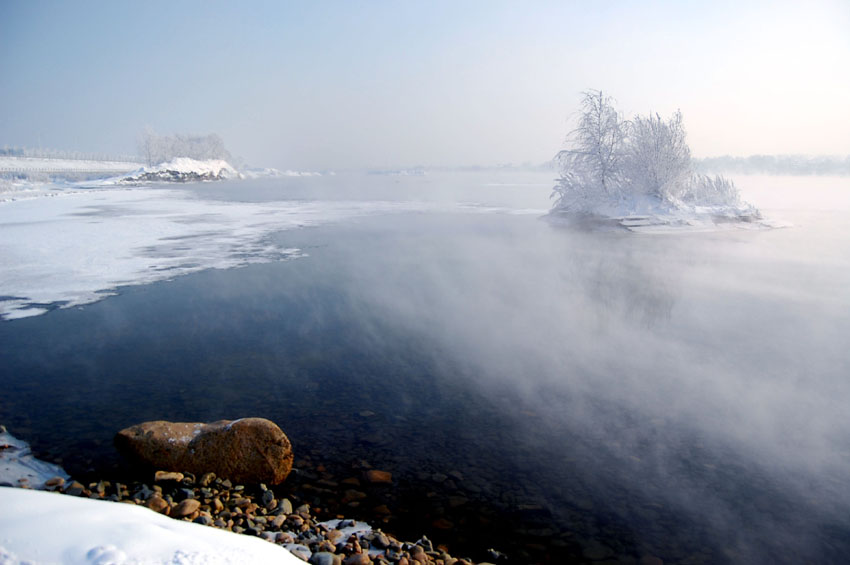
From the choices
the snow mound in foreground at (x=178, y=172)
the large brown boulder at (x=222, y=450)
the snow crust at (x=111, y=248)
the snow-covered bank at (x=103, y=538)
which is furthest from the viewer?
the snow mound in foreground at (x=178, y=172)

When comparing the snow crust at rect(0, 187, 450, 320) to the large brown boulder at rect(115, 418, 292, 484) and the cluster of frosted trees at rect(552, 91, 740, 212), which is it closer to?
the large brown boulder at rect(115, 418, 292, 484)

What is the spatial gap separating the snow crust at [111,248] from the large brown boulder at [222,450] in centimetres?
814


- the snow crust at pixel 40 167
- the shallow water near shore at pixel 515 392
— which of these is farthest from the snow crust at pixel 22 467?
the snow crust at pixel 40 167

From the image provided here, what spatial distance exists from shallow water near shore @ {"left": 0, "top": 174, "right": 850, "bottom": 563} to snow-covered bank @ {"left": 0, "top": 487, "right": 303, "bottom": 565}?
1.91 meters

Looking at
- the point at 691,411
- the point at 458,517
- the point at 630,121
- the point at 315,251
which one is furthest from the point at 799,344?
the point at 630,121

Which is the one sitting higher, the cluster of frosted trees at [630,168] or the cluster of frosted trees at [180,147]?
the cluster of frosted trees at [180,147]

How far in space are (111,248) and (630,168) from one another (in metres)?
31.9

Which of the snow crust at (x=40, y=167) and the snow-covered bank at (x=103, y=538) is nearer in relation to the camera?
the snow-covered bank at (x=103, y=538)

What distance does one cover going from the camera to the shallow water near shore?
5.35m

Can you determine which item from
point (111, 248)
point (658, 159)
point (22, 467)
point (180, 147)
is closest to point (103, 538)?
point (22, 467)

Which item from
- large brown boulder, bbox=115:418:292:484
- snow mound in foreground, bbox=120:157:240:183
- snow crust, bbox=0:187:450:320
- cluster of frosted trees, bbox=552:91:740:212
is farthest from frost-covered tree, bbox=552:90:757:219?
snow mound in foreground, bbox=120:157:240:183

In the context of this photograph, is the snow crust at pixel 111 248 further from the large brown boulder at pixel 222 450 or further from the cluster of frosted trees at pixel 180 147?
the cluster of frosted trees at pixel 180 147

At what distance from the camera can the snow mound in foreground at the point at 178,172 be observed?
96.7 metres

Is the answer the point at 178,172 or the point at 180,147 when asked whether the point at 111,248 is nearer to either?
the point at 178,172
